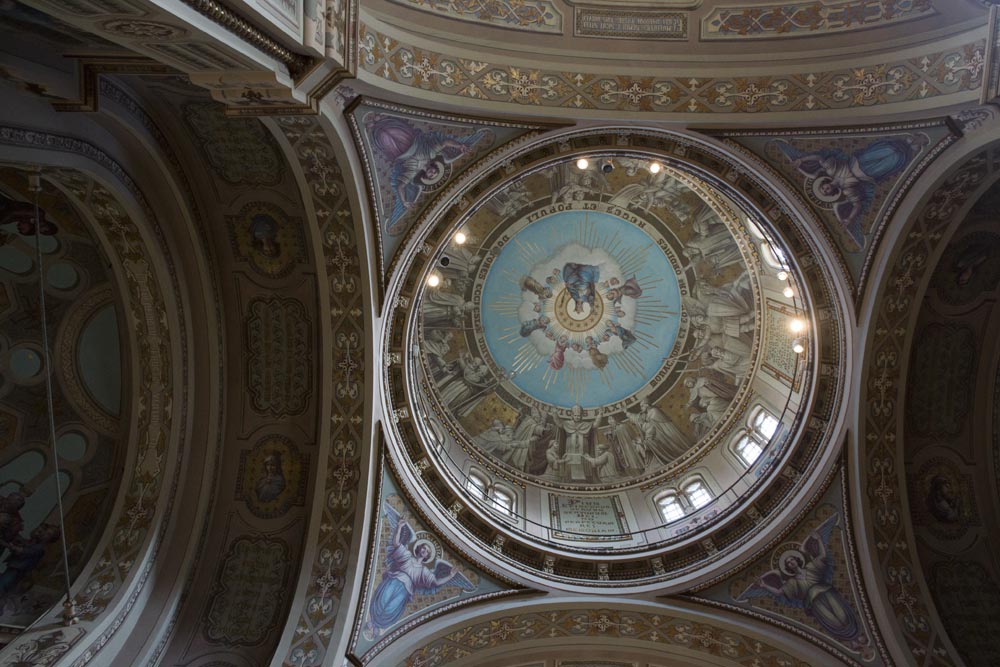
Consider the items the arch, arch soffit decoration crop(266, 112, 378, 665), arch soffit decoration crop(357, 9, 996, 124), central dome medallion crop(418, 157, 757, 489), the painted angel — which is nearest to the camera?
arch soffit decoration crop(357, 9, 996, 124)

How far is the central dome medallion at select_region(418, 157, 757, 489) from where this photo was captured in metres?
15.9

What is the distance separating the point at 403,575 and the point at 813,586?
7735 millimetres

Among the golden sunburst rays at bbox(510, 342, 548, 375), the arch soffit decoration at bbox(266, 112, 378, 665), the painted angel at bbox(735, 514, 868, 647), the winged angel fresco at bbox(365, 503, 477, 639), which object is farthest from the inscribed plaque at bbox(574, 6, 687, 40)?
the golden sunburst rays at bbox(510, 342, 548, 375)

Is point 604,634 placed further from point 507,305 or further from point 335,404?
point 507,305

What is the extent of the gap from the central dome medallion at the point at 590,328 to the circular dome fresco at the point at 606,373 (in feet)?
0.15

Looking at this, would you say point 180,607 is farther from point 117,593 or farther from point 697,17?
point 697,17

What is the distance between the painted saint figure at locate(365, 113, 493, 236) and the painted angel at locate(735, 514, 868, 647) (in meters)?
9.63

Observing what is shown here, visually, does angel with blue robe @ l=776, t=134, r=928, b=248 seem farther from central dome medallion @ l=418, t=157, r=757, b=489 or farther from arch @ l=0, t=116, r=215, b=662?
arch @ l=0, t=116, r=215, b=662

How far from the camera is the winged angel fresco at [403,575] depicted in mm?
10336

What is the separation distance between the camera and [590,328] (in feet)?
58.3

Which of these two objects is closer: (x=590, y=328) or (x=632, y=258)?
(x=632, y=258)

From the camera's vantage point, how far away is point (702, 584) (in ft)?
37.8

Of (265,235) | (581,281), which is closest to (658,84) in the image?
(265,235)

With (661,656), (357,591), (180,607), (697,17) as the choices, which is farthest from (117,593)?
(697,17)
